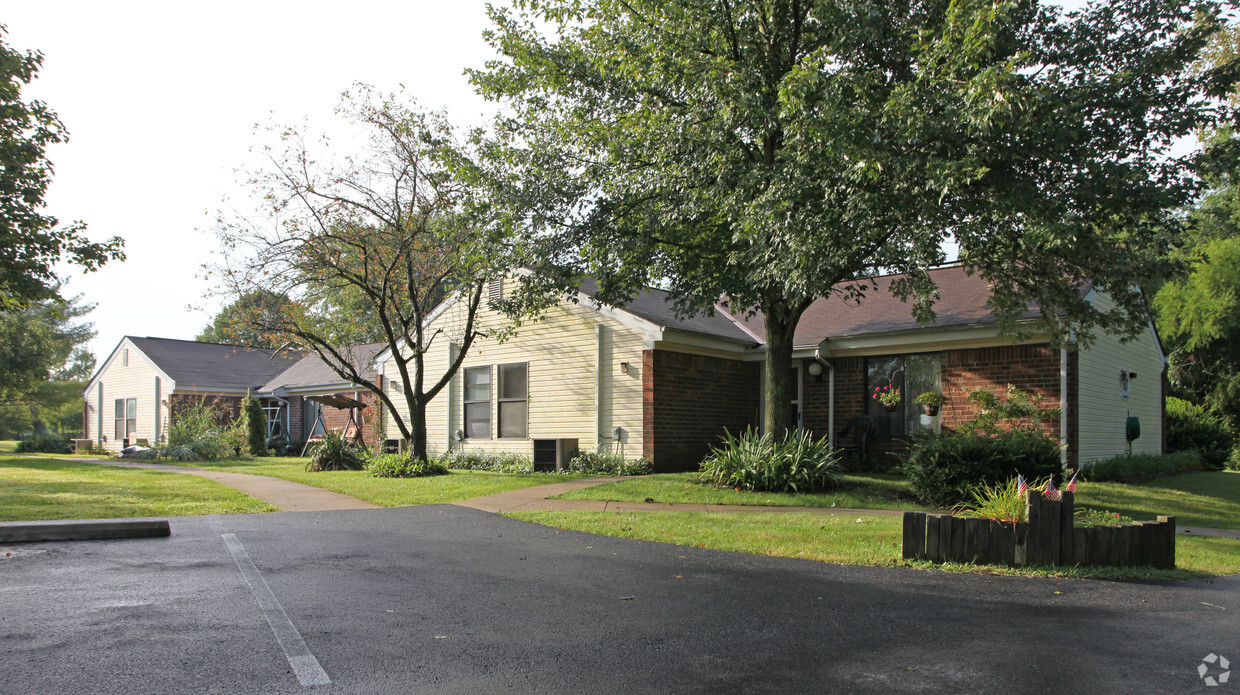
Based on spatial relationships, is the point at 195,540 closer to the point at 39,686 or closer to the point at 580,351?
the point at 39,686

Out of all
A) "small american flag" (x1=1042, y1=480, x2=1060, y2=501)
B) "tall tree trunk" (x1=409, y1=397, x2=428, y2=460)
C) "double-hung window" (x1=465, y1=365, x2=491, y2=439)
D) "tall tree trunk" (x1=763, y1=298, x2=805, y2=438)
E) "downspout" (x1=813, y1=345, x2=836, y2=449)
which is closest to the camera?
"small american flag" (x1=1042, y1=480, x2=1060, y2=501)

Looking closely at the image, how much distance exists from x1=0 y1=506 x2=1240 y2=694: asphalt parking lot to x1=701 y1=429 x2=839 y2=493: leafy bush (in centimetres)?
538

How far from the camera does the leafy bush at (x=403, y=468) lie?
1758 cm

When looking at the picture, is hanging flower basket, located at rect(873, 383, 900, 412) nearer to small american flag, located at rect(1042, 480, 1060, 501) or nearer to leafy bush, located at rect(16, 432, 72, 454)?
small american flag, located at rect(1042, 480, 1060, 501)

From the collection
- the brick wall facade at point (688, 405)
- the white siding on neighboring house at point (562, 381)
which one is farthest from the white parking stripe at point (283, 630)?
the white siding on neighboring house at point (562, 381)

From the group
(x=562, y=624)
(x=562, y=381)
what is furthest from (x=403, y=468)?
(x=562, y=624)

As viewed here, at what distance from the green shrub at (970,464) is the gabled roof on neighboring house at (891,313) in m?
3.99

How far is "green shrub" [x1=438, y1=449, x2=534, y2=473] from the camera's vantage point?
1906cm

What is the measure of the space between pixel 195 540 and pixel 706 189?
863cm

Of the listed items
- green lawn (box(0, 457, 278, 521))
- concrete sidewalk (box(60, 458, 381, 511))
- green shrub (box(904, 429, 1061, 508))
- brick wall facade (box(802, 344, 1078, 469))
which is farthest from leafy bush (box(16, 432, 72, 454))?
green shrub (box(904, 429, 1061, 508))

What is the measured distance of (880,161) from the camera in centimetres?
976

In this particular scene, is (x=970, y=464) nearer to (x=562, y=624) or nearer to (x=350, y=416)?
(x=562, y=624)

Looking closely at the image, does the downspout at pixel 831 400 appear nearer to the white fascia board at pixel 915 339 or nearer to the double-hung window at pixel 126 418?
the white fascia board at pixel 915 339

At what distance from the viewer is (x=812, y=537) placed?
29.6 feet
